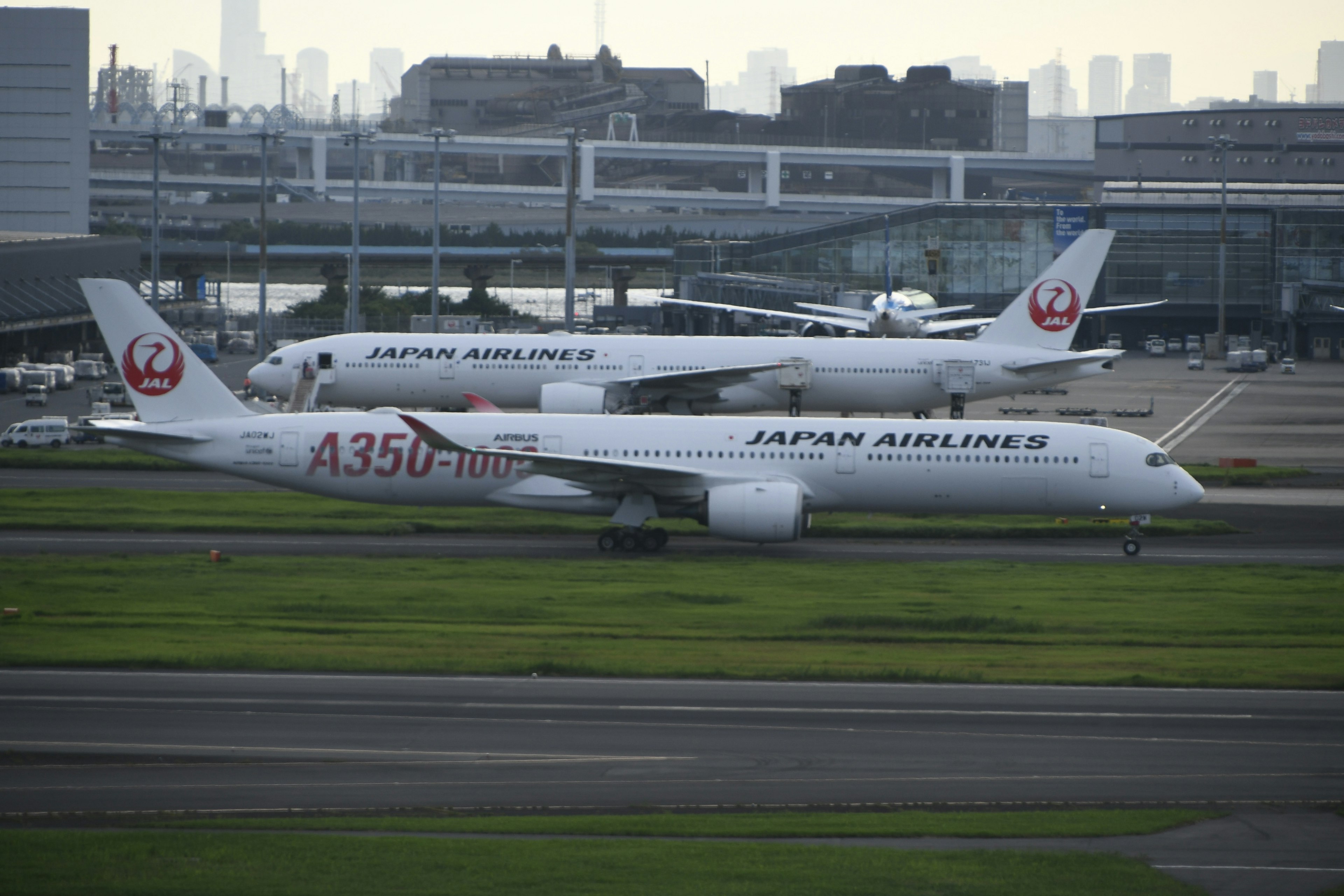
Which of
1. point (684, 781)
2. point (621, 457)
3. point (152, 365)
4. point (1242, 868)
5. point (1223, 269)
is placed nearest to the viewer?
point (1242, 868)

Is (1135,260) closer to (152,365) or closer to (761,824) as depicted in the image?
(152,365)

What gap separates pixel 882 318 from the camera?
8769 centimetres

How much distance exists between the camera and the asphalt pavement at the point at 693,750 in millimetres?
20109

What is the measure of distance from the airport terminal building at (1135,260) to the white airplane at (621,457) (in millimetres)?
75997

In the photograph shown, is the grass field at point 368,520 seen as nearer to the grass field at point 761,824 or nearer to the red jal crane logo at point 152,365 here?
the red jal crane logo at point 152,365

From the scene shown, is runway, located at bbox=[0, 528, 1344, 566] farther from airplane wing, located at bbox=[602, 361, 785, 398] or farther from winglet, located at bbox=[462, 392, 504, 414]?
airplane wing, located at bbox=[602, 361, 785, 398]

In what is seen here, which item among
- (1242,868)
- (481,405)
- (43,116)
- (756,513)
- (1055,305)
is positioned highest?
(43,116)

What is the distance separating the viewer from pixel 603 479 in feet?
135

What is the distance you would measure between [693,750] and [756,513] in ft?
57.0

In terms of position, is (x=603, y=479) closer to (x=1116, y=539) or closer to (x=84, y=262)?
(x=1116, y=539)

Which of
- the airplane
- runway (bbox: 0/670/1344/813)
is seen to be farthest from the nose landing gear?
the airplane

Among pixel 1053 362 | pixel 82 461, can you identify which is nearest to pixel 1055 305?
pixel 1053 362

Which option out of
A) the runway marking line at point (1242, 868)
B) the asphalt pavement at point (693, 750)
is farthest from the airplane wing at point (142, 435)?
the runway marking line at point (1242, 868)

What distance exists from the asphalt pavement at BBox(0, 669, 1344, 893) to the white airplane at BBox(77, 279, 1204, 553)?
14295mm
